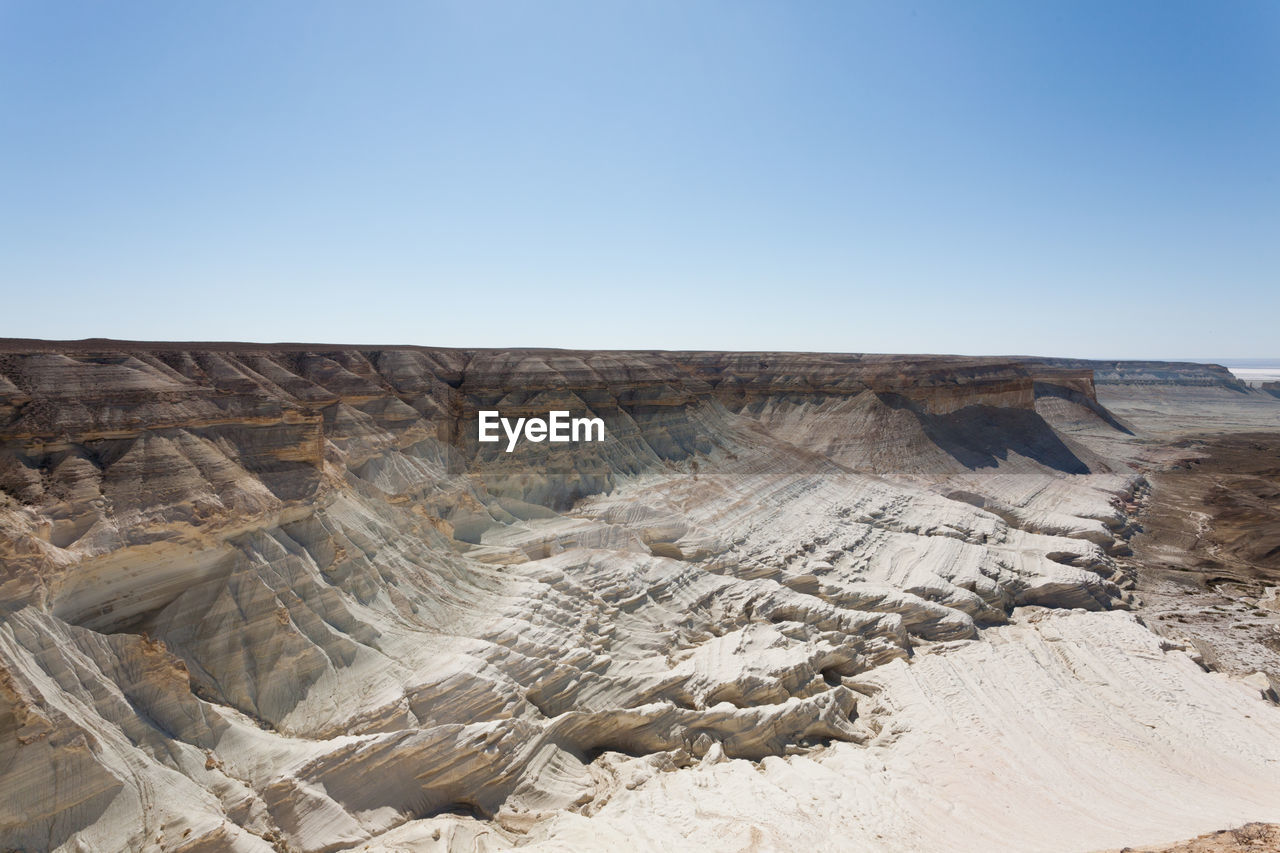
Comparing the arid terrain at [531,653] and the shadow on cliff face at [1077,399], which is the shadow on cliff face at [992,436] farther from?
the shadow on cliff face at [1077,399]

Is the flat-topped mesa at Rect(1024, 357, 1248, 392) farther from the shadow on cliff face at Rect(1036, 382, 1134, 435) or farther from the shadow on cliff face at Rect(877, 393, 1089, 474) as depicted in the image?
the shadow on cliff face at Rect(877, 393, 1089, 474)

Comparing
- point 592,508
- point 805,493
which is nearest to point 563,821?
point 592,508

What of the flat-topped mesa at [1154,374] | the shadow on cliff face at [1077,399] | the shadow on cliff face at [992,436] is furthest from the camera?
the flat-topped mesa at [1154,374]
